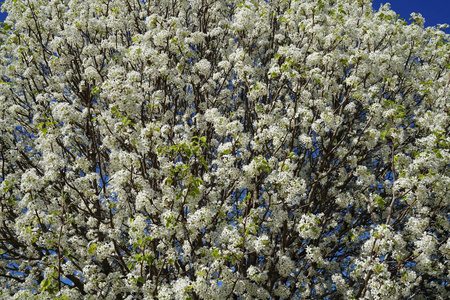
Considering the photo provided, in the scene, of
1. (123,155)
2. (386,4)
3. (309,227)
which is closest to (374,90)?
(309,227)

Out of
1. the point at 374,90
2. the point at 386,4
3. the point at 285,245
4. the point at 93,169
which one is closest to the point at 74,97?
the point at 93,169

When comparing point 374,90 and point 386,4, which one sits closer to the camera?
point 374,90

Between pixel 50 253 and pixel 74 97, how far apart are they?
526 centimetres

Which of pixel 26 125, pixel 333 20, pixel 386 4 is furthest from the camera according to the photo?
pixel 386 4

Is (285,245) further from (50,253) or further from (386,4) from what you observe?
(386,4)

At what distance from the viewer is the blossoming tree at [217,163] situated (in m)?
8.27

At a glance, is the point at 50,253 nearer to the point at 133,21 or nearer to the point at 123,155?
the point at 123,155

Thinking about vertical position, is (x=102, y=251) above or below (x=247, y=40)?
below

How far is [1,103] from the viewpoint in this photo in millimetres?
10391

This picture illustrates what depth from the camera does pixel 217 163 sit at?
9.34 metres

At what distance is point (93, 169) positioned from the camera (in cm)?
1089

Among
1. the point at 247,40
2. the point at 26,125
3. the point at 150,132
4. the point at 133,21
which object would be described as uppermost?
the point at 133,21

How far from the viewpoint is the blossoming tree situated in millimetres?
8273

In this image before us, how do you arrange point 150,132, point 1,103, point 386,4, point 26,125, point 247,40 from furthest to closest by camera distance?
point 386,4, point 247,40, point 26,125, point 1,103, point 150,132
